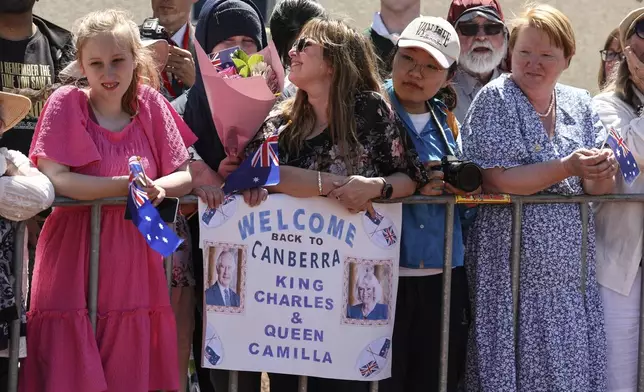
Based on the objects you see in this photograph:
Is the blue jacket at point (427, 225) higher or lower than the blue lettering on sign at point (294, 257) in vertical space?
higher

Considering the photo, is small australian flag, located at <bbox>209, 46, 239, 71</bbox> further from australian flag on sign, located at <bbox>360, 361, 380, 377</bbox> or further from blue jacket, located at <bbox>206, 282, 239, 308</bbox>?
australian flag on sign, located at <bbox>360, 361, 380, 377</bbox>

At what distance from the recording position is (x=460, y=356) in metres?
5.08

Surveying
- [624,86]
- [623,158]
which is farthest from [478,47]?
[623,158]

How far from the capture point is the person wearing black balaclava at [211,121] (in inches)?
193

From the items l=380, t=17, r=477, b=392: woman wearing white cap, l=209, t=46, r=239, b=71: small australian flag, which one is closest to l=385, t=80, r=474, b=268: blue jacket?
l=380, t=17, r=477, b=392: woman wearing white cap

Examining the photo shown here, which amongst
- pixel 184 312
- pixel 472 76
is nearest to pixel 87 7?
pixel 472 76

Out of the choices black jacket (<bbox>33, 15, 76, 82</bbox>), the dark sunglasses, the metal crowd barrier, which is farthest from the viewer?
black jacket (<bbox>33, 15, 76, 82</bbox>)

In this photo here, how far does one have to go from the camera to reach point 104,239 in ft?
15.1

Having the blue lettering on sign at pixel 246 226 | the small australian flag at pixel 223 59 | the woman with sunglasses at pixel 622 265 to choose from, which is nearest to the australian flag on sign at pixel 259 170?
the blue lettering on sign at pixel 246 226

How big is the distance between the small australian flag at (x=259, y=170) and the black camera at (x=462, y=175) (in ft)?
2.51

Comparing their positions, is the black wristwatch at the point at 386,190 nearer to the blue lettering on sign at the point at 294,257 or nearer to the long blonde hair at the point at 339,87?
the long blonde hair at the point at 339,87

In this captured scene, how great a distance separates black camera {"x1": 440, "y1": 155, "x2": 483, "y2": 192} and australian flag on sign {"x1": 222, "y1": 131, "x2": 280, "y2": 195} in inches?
30.1

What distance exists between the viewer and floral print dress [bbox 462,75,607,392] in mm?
4973

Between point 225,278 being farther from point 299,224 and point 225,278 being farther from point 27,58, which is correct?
point 27,58
